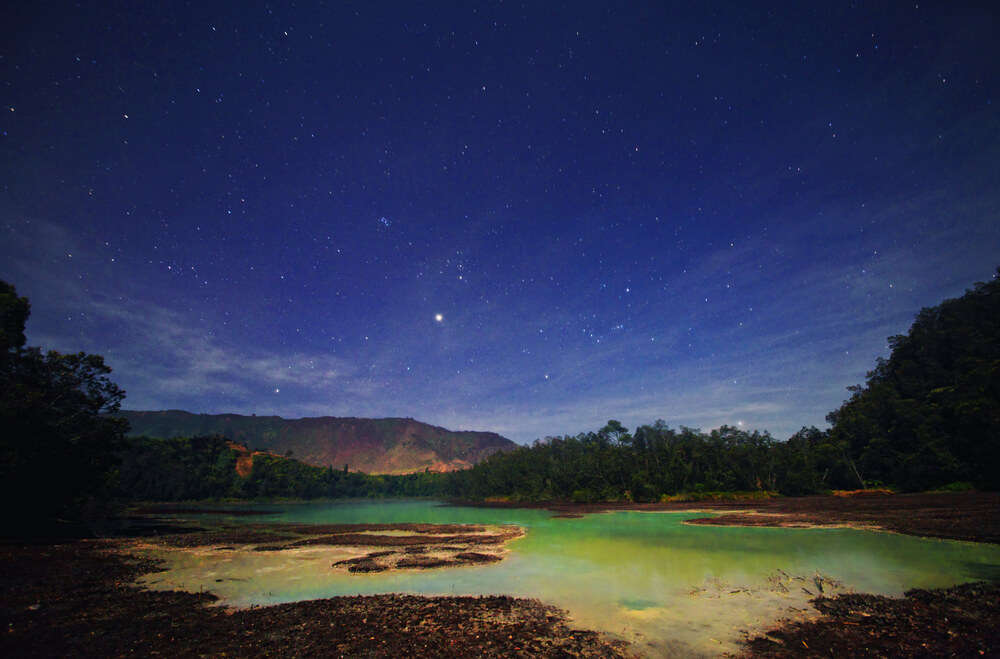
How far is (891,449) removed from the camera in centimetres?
6153

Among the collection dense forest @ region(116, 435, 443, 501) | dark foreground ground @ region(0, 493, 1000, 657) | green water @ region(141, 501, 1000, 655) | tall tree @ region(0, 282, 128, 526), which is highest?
tall tree @ region(0, 282, 128, 526)

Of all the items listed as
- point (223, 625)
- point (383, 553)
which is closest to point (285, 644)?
point (223, 625)

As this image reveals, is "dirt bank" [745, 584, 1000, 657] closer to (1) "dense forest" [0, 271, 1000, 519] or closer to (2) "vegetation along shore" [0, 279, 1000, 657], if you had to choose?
(2) "vegetation along shore" [0, 279, 1000, 657]

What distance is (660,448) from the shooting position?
9181 cm

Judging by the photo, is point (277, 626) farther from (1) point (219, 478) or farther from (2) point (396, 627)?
(1) point (219, 478)

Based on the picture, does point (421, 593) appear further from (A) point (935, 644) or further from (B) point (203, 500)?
(B) point (203, 500)

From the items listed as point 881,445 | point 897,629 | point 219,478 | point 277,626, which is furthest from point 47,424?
point 219,478

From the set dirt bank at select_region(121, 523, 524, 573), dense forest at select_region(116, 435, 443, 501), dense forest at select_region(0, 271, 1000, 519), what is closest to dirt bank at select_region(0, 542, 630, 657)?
dirt bank at select_region(121, 523, 524, 573)

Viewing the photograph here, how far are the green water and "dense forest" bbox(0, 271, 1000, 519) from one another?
18.2 meters

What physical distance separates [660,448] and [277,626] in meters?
94.2

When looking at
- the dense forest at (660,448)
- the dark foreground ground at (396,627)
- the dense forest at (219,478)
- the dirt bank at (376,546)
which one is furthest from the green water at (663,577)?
the dense forest at (219,478)

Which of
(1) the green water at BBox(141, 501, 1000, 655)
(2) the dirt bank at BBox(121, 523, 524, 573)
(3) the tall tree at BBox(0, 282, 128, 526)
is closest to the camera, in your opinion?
(1) the green water at BBox(141, 501, 1000, 655)

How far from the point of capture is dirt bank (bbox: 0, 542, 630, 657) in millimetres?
8812

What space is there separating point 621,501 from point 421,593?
259ft
